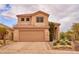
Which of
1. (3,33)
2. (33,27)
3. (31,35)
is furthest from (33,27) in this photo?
(3,33)

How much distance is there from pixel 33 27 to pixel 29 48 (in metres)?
0.34

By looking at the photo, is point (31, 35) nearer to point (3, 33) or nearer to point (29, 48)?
point (29, 48)

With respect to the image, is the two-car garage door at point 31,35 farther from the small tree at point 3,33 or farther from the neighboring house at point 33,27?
the small tree at point 3,33

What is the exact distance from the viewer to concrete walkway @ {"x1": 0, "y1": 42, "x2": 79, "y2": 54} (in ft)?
11.1

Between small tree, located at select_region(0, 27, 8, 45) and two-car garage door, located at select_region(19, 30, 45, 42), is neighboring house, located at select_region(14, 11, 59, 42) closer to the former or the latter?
two-car garage door, located at select_region(19, 30, 45, 42)

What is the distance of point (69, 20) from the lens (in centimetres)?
342

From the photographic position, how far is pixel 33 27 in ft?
11.4

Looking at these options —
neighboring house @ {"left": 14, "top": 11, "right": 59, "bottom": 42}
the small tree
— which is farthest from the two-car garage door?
the small tree

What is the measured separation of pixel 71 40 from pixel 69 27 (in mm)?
209

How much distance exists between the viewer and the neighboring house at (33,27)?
345 centimetres

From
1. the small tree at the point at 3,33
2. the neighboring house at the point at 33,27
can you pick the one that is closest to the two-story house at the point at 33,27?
the neighboring house at the point at 33,27

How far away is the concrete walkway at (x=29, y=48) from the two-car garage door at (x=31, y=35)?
2.8 inches

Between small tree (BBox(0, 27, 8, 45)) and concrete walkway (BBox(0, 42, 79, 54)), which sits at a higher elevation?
small tree (BBox(0, 27, 8, 45))
